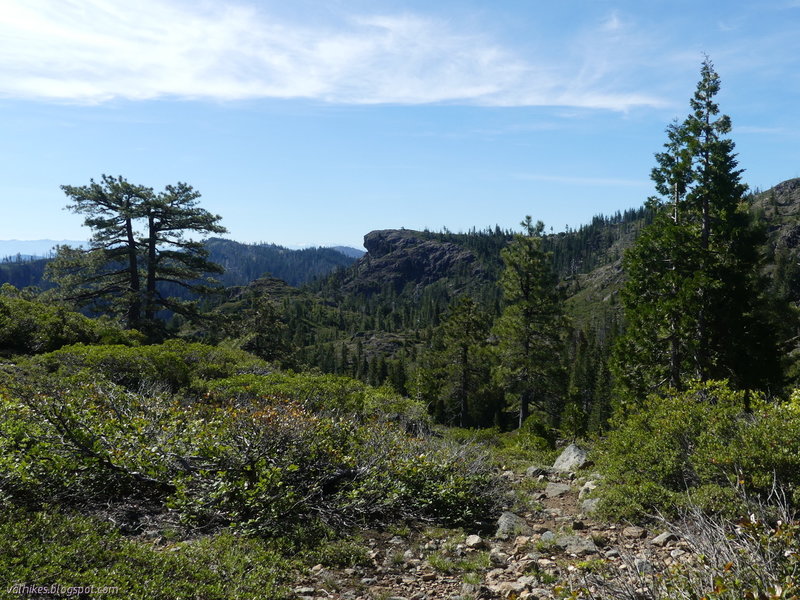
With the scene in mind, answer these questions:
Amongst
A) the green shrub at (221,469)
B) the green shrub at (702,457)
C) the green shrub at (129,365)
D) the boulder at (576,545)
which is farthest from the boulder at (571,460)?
the green shrub at (129,365)

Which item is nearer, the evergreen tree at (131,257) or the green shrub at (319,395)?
the green shrub at (319,395)

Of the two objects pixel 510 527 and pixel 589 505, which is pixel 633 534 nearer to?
pixel 589 505

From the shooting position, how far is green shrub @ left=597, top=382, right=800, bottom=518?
18.9 feet

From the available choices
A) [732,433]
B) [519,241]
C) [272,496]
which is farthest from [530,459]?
[519,241]

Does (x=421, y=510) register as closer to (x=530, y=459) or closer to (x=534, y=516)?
(x=534, y=516)

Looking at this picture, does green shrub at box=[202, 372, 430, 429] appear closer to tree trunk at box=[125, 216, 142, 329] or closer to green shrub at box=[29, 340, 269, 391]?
green shrub at box=[29, 340, 269, 391]

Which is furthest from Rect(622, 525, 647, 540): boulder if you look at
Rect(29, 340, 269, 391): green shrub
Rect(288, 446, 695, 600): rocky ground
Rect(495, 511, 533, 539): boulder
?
Rect(29, 340, 269, 391): green shrub

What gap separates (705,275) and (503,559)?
12.6 meters

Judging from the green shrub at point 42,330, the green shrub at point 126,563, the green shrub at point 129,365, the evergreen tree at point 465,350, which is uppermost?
the green shrub at point 42,330

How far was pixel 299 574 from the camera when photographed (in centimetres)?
494

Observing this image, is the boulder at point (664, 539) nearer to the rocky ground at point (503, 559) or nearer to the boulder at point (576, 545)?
the rocky ground at point (503, 559)

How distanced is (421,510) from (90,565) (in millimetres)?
4114

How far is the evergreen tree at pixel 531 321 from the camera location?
78.3ft

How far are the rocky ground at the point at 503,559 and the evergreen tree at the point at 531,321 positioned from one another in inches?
669
